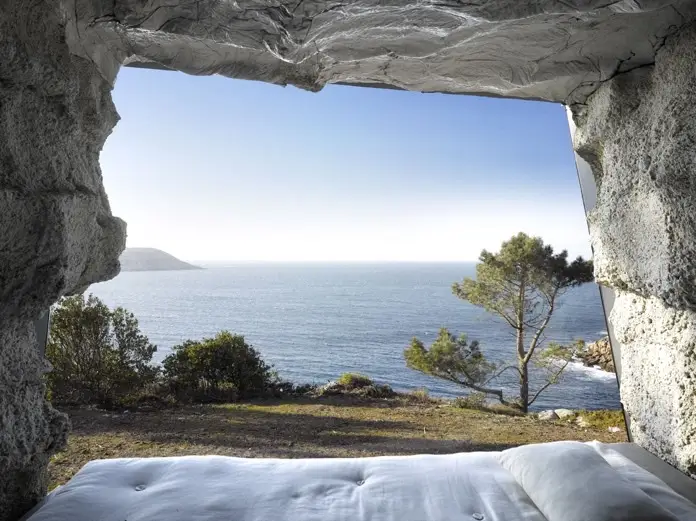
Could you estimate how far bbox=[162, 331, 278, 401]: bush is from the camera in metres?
3.44

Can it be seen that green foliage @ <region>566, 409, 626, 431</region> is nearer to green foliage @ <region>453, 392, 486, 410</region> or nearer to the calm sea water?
the calm sea water

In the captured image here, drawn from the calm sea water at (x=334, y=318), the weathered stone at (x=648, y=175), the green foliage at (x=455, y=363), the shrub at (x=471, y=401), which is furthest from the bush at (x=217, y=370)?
the weathered stone at (x=648, y=175)

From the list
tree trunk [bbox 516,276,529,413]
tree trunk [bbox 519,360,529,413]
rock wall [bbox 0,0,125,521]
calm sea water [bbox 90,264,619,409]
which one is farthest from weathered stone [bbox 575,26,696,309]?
tree trunk [bbox 519,360,529,413]

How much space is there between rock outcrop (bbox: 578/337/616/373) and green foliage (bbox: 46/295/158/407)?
385cm

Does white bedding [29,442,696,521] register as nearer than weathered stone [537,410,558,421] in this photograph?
Yes

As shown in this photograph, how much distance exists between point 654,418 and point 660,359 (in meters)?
0.21

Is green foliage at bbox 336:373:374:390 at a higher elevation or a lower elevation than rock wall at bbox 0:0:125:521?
lower

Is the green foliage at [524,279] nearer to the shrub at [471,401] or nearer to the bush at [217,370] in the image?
the shrub at [471,401]

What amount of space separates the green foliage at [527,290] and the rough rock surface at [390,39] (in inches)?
108

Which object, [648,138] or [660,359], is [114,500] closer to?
[660,359]

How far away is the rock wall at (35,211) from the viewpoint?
955 millimetres

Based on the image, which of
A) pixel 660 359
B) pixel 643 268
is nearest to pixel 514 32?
pixel 643 268

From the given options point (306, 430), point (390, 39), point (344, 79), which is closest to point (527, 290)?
point (306, 430)

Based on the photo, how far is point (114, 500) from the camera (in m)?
1.13
